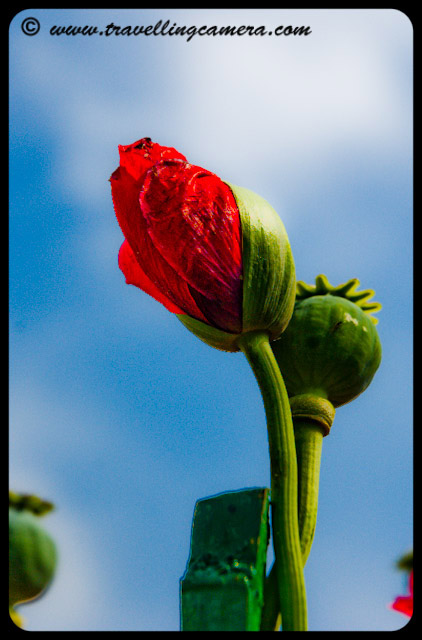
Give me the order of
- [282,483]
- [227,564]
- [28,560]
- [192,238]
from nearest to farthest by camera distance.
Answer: [227,564] → [282,483] → [192,238] → [28,560]

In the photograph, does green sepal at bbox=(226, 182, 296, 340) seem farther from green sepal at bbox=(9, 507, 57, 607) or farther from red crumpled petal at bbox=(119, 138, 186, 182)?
green sepal at bbox=(9, 507, 57, 607)

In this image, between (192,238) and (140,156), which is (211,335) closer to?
(192,238)

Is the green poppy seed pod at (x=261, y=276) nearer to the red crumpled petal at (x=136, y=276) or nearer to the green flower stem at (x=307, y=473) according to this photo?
the red crumpled petal at (x=136, y=276)

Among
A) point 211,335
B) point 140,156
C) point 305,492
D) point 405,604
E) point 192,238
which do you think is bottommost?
point 405,604

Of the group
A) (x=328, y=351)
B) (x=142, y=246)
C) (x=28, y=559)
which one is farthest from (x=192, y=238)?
(x=28, y=559)

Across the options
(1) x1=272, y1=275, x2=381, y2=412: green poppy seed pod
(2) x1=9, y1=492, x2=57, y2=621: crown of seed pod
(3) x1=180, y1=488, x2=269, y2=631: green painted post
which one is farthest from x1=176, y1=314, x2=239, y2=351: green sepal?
(2) x1=9, y1=492, x2=57, y2=621: crown of seed pod

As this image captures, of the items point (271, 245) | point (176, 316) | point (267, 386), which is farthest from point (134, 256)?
point (267, 386)

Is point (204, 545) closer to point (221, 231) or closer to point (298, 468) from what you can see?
point (298, 468)
